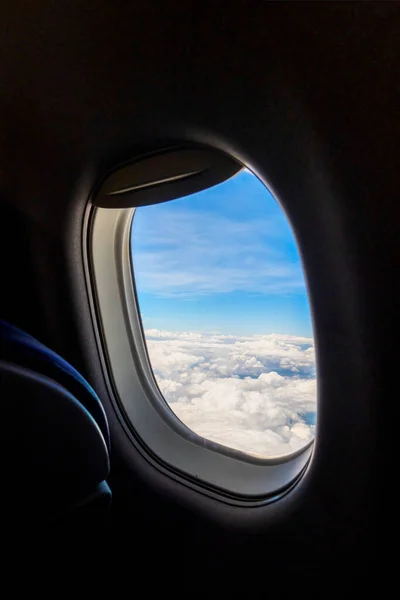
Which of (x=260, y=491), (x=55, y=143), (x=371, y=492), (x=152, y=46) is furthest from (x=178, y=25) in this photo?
(x=260, y=491)

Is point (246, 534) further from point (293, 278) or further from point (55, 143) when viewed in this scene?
point (55, 143)

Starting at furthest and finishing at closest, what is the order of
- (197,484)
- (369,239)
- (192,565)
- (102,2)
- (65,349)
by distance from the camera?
(65,349)
(197,484)
(192,565)
(102,2)
(369,239)

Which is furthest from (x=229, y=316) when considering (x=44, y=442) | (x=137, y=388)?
(x=44, y=442)

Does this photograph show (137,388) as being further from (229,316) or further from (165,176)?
(165,176)

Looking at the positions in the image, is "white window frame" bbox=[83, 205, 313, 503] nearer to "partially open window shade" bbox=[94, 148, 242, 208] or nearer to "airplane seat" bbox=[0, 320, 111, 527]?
"partially open window shade" bbox=[94, 148, 242, 208]

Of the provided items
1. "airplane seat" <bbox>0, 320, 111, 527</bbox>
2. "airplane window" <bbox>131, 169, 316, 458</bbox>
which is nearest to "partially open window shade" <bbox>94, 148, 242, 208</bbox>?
"airplane window" <bbox>131, 169, 316, 458</bbox>
